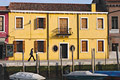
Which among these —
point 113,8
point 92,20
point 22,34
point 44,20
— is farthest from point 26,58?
point 113,8

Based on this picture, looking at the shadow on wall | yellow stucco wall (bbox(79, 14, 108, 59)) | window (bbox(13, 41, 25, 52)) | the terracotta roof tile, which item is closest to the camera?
the shadow on wall

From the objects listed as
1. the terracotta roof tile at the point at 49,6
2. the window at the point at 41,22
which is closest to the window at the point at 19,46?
the window at the point at 41,22

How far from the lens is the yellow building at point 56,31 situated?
118 ft

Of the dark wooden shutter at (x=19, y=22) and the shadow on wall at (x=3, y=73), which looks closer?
the shadow on wall at (x=3, y=73)

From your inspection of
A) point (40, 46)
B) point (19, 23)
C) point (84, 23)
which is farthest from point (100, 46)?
point (19, 23)

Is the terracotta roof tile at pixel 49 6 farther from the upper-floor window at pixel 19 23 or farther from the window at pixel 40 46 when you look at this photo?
the window at pixel 40 46

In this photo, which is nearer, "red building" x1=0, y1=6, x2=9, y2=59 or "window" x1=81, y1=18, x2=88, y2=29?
"red building" x1=0, y1=6, x2=9, y2=59

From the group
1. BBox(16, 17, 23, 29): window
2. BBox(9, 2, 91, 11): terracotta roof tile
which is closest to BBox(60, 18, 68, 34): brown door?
BBox(9, 2, 91, 11): terracotta roof tile

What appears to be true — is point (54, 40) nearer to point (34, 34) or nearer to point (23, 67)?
point (34, 34)

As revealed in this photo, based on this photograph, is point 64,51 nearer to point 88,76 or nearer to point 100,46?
point 100,46

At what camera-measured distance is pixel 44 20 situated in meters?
36.6

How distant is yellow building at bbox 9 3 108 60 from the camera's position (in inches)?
1420

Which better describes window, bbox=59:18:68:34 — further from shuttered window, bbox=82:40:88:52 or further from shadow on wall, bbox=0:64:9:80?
shadow on wall, bbox=0:64:9:80

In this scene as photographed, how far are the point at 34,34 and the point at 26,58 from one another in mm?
3231
